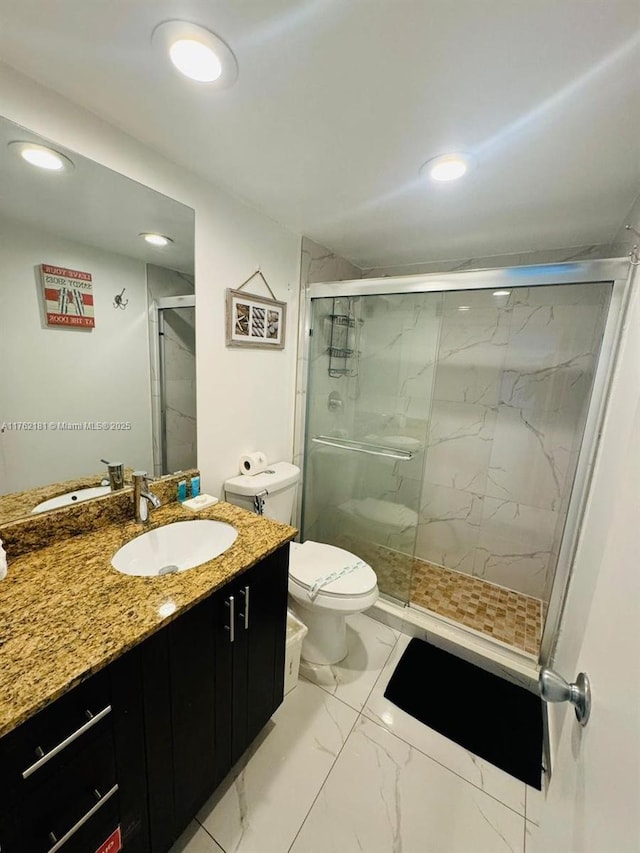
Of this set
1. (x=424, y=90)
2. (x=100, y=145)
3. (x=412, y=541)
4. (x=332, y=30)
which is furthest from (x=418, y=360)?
(x=100, y=145)

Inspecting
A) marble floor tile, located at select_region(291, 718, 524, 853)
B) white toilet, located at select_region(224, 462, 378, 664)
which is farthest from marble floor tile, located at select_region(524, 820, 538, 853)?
white toilet, located at select_region(224, 462, 378, 664)

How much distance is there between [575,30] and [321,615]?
2094mm

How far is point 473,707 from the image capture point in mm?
1547

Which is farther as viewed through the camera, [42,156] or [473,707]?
[473,707]

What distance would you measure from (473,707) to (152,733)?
142 centimetres

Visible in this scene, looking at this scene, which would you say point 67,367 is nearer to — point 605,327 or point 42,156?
point 42,156

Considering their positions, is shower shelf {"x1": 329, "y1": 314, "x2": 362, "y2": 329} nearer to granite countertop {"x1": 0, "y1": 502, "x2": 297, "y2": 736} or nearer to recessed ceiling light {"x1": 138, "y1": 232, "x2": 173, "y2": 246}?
recessed ceiling light {"x1": 138, "y1": 232, "x2": 173, "y2": 246}

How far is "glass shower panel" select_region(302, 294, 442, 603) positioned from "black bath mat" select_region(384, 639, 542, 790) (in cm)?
49

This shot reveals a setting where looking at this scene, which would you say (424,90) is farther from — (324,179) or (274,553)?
(274,553)

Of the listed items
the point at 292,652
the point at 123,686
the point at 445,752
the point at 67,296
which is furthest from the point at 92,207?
the point at 445,752

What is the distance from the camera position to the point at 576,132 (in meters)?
1.01

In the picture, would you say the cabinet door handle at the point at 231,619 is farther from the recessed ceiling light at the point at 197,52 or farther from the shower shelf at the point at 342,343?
the shower shelf at the point at 342,343

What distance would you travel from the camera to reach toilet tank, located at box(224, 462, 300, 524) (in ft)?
5.59

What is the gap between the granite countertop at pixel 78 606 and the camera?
65 centimetres
